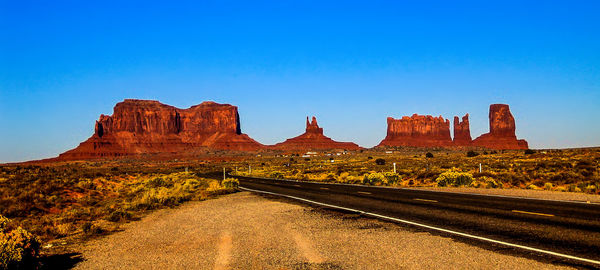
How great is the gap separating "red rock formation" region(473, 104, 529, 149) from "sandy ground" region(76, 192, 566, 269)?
20238cm

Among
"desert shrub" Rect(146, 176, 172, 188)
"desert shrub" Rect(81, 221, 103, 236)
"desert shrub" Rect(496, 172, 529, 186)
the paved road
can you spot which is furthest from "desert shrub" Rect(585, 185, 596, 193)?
"desert shrub" Rect(146, 176, 172, 188)

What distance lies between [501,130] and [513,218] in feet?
676

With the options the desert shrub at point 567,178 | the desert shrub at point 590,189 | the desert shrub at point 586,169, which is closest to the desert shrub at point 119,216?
the desert shrub at point 590,189

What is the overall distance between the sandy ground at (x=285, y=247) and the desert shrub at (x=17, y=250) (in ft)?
2.74

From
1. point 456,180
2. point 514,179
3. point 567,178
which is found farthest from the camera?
point 514,179

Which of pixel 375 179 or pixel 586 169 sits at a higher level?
pixel 586 169

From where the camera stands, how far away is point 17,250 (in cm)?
639

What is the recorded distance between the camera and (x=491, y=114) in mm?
198250

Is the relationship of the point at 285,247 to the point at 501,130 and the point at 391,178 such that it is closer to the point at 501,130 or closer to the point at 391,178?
the point at 391,178

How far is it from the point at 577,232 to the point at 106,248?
33.4 ft

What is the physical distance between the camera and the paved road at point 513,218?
769 centimetres

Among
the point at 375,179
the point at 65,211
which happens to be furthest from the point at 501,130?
the point at 65,211

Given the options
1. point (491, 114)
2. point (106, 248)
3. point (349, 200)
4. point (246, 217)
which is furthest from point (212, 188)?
point (491, 114)

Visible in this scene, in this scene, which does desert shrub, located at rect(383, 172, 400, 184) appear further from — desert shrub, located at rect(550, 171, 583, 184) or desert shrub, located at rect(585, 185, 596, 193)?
desert shrub, located at rect(585, 185, 596, 193)
